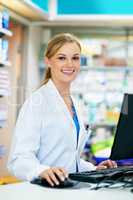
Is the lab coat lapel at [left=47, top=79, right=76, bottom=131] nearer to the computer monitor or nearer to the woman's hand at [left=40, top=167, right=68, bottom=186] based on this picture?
the computer monitor

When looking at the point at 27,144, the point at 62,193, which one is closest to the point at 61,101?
the point at 27,144

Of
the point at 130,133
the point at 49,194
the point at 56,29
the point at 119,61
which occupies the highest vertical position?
the point at 56,29

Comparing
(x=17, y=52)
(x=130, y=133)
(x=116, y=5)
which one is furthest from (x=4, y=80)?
(x=130, y=133)

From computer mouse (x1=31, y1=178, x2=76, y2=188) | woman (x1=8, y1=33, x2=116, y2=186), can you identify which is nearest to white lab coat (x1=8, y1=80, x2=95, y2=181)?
woman (x1=8, y1=33, x2=116, y2=186)

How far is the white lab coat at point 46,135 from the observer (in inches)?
79.6

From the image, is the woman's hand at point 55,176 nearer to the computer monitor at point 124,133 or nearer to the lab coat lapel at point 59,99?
the computer monitor at point 124,133

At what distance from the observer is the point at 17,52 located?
5348mm

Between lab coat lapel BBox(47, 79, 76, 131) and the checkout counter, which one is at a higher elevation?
lab coat lapel BBox(47, 79, 76, 131)

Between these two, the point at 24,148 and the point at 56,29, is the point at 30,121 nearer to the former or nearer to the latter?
the point at 24,148

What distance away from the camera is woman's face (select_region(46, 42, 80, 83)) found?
2271mm

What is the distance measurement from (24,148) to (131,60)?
12.3 ft

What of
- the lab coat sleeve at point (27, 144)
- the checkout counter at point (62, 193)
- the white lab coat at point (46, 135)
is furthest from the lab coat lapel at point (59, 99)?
the checkout counter at point (62, 193)

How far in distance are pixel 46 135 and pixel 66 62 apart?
40 centimetres

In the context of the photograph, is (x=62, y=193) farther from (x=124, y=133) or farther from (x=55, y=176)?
(x=124, y=133)
